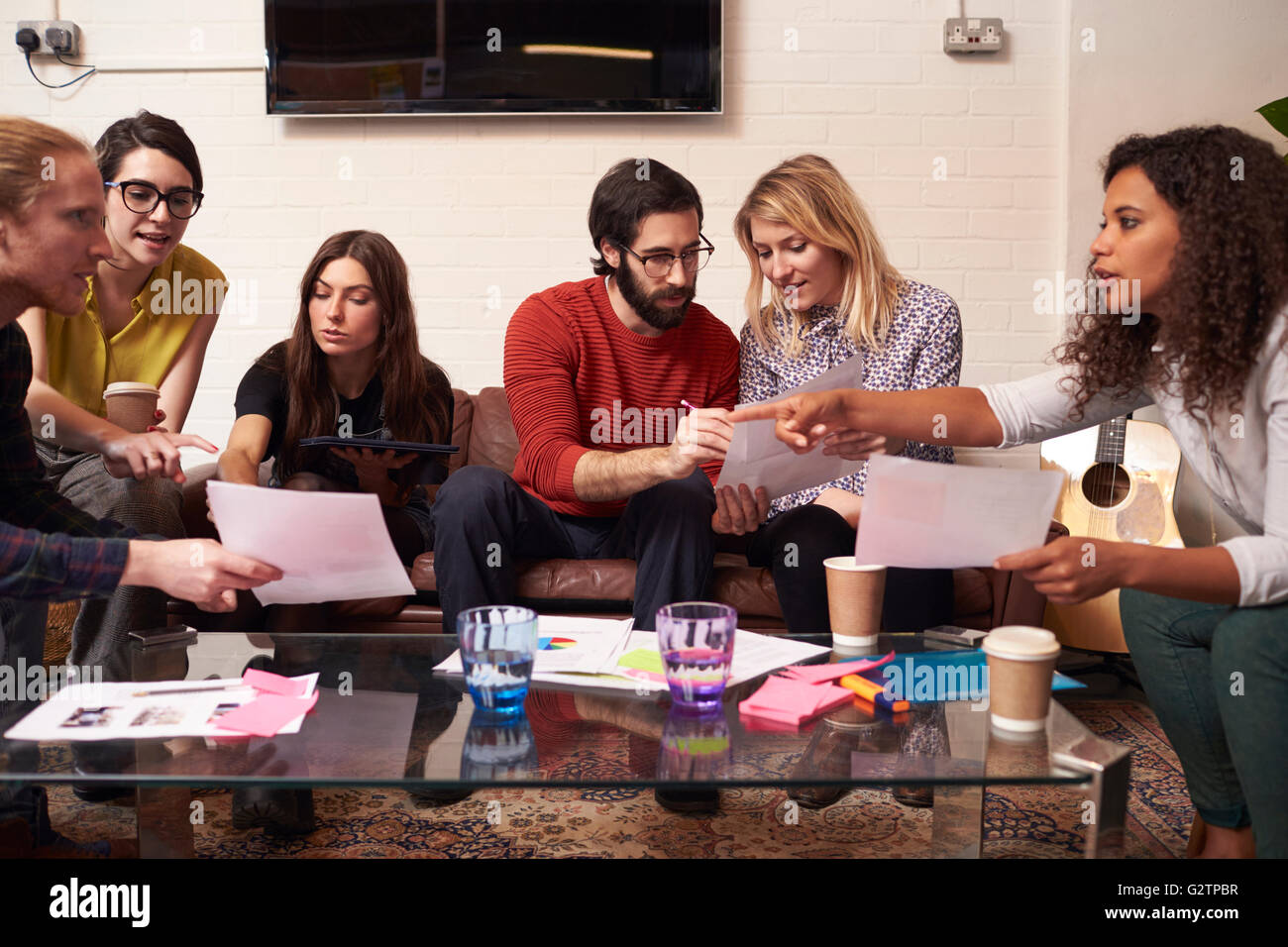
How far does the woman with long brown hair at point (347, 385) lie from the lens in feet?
6.61

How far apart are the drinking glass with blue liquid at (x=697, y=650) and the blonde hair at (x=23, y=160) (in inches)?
38.2

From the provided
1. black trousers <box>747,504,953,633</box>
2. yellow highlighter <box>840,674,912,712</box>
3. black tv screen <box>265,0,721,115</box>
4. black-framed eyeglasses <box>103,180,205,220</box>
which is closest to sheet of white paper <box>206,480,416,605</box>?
yellow highlighter <box>840,674,912,712</box>

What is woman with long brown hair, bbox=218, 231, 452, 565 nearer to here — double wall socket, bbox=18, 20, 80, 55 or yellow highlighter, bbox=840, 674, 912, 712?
yellow highlighter, bbox=840, 674, 912, 712

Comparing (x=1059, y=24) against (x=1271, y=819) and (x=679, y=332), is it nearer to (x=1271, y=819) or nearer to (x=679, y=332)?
(x=679, y=332)

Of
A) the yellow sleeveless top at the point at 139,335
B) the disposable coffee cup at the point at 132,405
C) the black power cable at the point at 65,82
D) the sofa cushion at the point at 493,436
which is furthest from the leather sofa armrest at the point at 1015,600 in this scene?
the black power cable at the point at 65,82

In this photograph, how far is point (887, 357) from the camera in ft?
6.49

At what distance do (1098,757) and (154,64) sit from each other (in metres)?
2.84

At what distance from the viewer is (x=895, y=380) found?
196 cm

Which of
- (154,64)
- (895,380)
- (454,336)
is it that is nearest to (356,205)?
(454,336)

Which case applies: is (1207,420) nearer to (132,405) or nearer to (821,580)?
(821,580)

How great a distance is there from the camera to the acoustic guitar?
94.6 inches

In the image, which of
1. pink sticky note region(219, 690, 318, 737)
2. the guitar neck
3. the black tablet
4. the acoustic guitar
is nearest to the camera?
pink sticky note region(219, 690, 318, 737)

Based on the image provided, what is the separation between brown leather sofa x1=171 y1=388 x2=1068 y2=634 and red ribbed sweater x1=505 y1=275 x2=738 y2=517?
5.1 inches

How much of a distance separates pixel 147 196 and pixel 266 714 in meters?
1.29
